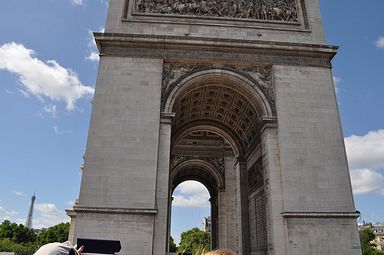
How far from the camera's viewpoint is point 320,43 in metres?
18.4

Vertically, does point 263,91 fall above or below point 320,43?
below

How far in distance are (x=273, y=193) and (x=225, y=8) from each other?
33.4 ft

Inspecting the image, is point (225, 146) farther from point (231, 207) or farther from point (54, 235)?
point (54, 235)

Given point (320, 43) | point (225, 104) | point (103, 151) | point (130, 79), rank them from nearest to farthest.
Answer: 1. point (103, 151)
2. point (130, 79)
3. point (320, 43)
4. point (225, 104)

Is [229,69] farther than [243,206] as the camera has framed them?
No

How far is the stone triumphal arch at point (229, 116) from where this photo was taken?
14906 millimetres

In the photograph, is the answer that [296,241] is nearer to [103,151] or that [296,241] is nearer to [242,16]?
[103,151]

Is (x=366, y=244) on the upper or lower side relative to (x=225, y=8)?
lower

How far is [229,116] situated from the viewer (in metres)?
21.5

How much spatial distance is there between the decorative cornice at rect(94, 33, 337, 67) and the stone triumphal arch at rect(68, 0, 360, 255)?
0.05m

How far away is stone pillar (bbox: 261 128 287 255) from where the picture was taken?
15.0 m

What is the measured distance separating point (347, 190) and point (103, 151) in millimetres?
11043

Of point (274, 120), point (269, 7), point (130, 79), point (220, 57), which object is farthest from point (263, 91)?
point (130, 79)

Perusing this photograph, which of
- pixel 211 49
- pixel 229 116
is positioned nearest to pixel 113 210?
pixel 211 49
